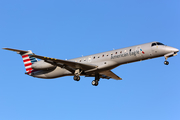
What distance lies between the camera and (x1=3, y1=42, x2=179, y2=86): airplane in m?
27.3

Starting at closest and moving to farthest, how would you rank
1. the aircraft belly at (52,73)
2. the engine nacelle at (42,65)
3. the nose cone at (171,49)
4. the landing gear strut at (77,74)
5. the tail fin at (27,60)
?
the nose cone at (171,49) < the landing gear strut at (77,74) < the engine nacelle at (42,65) < the aircraft belly at (52,73) < the tail fin at (27,60)

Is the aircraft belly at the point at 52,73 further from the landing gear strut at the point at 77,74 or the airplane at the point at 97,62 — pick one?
the landing gear strut at the point at 77,74

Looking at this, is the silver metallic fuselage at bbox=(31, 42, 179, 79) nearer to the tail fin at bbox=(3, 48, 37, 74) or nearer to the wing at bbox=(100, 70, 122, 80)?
the wing at bbox=(100, 70, 122, 80)

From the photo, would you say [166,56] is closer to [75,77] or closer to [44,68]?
[75,77]

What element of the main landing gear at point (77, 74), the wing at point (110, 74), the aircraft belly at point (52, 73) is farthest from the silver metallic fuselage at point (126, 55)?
the aircraft belly at point (52, 73)

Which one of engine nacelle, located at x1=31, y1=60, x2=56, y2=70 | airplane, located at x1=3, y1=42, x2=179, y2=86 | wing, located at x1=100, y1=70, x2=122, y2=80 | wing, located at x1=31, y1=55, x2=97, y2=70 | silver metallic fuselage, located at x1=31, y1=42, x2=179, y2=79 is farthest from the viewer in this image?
wing, located at x1=100, y1=70, x2=122, y2=80

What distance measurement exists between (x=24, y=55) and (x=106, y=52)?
9897mm

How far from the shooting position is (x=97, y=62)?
29.0 meters

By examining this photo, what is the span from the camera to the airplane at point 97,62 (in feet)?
89.7

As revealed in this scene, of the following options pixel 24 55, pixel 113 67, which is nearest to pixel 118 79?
pixel 113 67

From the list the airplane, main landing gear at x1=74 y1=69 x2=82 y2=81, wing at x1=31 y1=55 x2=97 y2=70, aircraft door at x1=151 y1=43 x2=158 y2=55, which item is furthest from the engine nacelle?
aircraft door at x1=151 y1=43 x2=158 y2=55

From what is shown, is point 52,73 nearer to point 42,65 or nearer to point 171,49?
point 42,65

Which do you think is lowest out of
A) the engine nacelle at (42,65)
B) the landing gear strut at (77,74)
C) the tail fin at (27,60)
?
the landing gear strut at (77,74)

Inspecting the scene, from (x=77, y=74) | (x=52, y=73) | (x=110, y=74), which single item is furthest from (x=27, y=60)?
(x=110, y=74)
